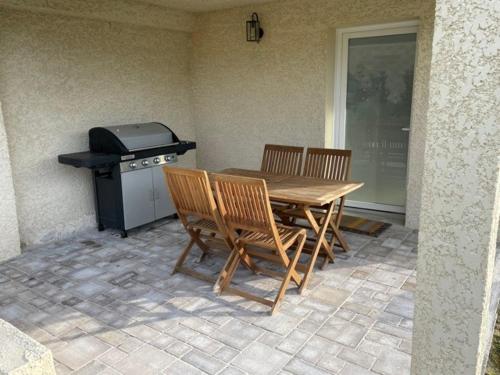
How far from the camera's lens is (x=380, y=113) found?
5992 mm

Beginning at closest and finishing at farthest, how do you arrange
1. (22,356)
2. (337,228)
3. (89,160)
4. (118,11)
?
(22,356) < (337,228) < (89,160) < (118,11)

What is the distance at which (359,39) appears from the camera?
596 centimetres

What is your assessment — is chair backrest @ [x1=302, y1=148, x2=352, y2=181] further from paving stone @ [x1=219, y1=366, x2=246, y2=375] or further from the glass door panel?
paving stone @ [x1=219, y1=366, x2=246, y2=375]

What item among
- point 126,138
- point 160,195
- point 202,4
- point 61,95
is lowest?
point 160,195

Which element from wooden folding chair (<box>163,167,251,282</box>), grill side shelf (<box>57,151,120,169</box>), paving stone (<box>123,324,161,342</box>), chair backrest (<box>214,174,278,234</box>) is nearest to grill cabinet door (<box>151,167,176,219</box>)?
grill side shelf (<box>57,151,120,169</box>)

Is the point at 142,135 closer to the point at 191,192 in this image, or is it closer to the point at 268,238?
the point at 191,192

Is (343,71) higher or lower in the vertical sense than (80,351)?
higher

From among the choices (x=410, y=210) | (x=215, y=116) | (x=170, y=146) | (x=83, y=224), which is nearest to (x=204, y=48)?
(x=215, y=116)

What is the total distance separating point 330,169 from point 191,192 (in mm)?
1872

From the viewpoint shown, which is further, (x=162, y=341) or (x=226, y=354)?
(x=162, y=341)

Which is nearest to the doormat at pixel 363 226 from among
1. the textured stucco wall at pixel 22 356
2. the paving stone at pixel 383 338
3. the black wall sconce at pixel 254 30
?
the paving stone at pixel 383 338

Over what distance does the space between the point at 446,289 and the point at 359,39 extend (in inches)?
201

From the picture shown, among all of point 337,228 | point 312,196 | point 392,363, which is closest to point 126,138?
point 312,196

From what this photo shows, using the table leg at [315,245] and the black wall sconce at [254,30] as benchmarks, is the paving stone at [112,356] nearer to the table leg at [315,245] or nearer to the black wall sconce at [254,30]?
the table leg at [315,245]
